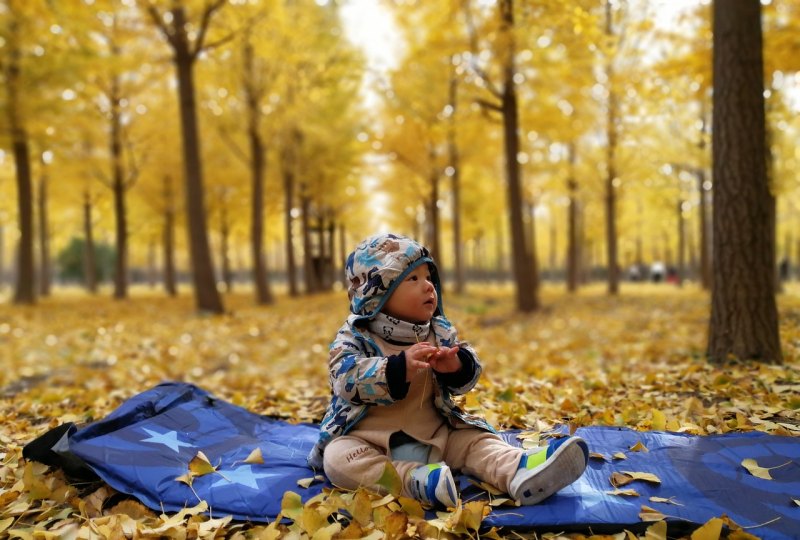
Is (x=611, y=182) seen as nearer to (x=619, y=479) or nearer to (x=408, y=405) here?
(x=619, y=479)

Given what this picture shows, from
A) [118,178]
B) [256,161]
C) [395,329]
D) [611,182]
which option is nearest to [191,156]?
[256,161]

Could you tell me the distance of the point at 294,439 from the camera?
2984 mm

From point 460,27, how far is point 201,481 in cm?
953

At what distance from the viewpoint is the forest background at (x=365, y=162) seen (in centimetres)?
430

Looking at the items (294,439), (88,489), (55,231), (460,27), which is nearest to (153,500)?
(88,489)

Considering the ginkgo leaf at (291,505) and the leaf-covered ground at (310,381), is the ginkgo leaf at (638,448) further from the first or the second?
the ginkgo leaf at (291,505)

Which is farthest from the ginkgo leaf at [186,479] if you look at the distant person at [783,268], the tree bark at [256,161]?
the distant person at [783,268]

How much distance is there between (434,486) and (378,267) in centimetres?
90

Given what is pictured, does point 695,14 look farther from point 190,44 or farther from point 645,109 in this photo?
point 190,44

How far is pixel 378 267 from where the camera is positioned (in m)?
2.27

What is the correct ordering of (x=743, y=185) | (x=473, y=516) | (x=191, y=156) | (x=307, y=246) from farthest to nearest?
(x=307, y=246) < (x=191, y=156) < (x=743, y=185) < (x=473, y=516)

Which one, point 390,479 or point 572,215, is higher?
point 572,215

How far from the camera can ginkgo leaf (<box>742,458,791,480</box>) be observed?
2139 millimetres

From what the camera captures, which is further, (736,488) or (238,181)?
(238,181)
